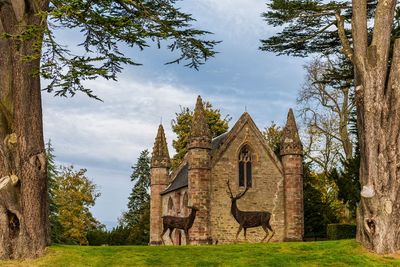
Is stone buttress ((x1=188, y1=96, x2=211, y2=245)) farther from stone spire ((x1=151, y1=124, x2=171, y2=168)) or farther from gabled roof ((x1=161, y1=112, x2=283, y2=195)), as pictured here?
stone spire ((x1=151, y1=124, x2=171, y2=168))

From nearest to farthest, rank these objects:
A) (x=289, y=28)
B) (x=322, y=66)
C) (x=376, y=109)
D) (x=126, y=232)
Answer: (x=376, y=109), (x=289, y=28), (x=322, y=66), (x=126, y=232)

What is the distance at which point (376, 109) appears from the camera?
17391mm

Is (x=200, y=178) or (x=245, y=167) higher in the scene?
(x=245, y=167)

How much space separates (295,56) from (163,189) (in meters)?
19.5

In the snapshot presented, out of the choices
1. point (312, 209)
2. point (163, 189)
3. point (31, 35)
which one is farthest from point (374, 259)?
point (163, 189)

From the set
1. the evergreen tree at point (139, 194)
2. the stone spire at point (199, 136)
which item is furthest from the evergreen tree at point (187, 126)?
the stone spire at point (199, 136)

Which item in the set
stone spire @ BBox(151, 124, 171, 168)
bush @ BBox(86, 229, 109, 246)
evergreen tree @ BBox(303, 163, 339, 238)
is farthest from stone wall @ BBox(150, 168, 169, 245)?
evergreen tree @ BBox(303, 163, 339, 238)

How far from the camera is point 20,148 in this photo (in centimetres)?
1502

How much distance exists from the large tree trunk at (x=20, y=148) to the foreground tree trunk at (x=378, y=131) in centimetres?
1026

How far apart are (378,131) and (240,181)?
1598 cm

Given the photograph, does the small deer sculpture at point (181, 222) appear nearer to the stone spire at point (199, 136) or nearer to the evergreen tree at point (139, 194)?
the stone spire at point (199, 136)

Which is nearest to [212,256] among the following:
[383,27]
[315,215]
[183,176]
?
[383,27]

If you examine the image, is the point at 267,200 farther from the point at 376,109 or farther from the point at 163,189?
the point at 376,109

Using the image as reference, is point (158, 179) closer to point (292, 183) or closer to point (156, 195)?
point (156, 195)
